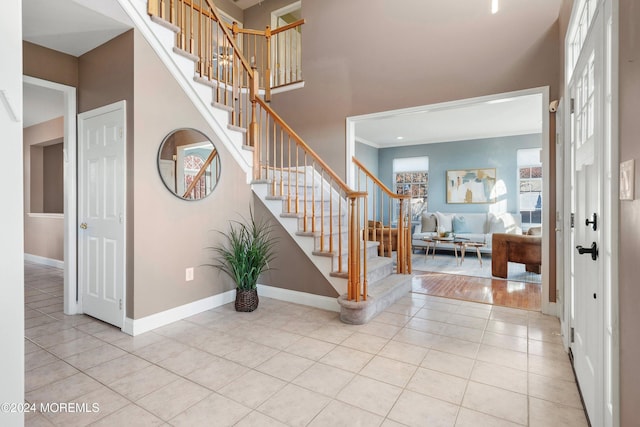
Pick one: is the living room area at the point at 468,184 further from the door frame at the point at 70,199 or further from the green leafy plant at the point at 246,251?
the door frame at the point at 70,199

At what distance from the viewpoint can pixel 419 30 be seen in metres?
4.02

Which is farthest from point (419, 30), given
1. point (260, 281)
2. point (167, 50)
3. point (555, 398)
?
point (555, 398)

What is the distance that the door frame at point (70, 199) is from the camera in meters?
3.27

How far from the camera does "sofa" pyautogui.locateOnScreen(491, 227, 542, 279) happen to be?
4.74 meters

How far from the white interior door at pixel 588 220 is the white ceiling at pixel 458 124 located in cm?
329

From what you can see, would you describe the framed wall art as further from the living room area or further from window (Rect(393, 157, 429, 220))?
window (Rect(393, 157, 429, 220))

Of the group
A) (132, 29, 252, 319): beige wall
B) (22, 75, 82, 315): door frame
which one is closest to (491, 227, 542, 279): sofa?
(132, 29, 252, 319): beige wall

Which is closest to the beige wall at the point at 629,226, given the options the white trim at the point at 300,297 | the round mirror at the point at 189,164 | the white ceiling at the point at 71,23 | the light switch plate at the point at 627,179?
the light switch plate at the point at 627,179

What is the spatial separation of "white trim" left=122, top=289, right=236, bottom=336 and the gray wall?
621cm

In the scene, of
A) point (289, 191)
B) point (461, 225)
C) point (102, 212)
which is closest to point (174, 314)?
point (102, 212)

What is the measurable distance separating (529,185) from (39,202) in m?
9.95

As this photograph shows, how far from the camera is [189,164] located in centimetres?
322

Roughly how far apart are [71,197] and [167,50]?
1.72 metres

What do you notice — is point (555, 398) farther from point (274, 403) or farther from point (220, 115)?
point (220, 115)
